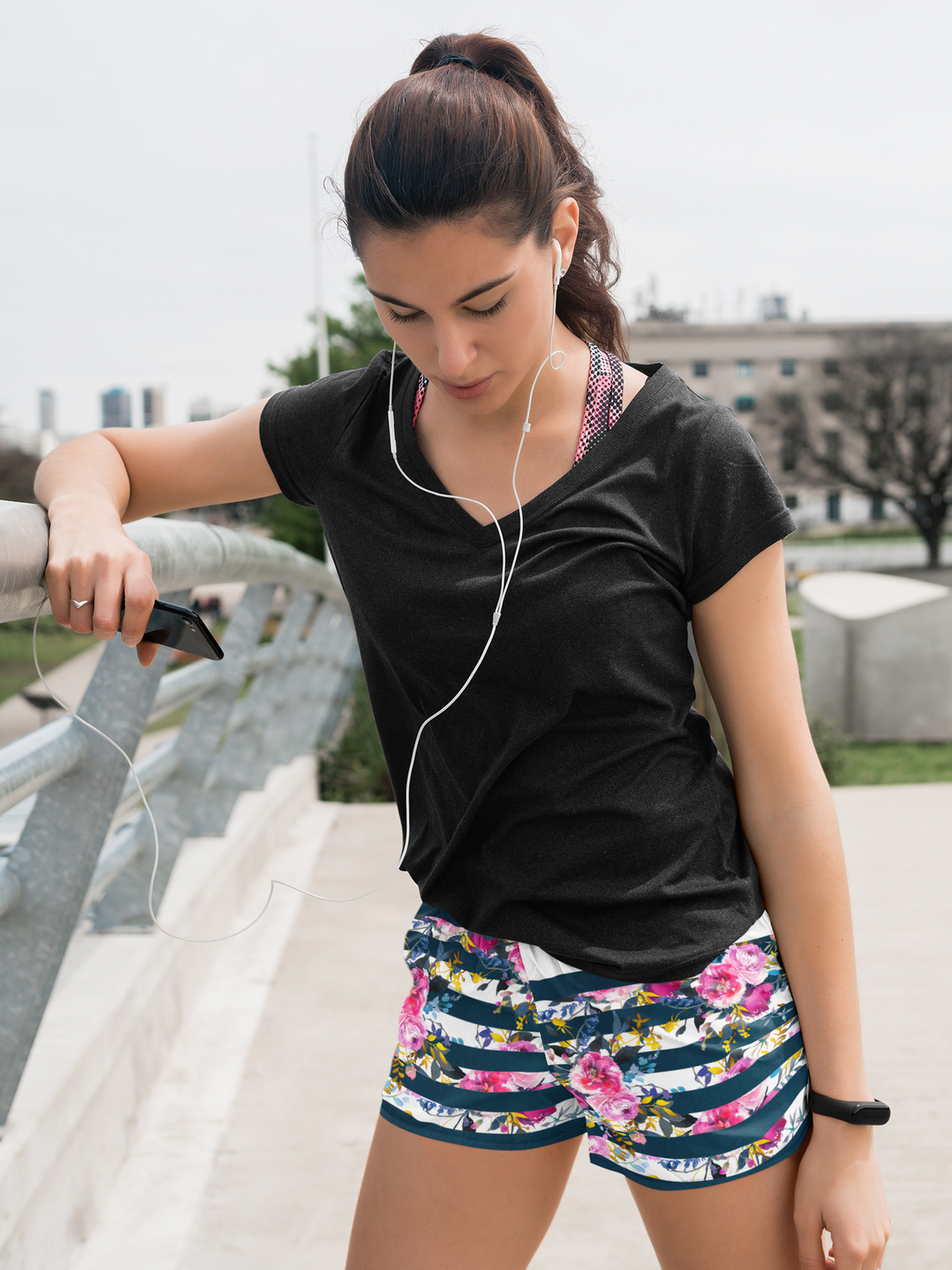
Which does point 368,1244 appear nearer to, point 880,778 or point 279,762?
point 279,762

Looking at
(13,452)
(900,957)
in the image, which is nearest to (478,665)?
(900,957)

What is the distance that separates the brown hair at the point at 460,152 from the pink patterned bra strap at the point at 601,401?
0.16 m

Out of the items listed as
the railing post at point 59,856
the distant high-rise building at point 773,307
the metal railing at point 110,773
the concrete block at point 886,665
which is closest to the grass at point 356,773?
the metal railing at point 110,773

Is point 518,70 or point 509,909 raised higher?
point 518,70

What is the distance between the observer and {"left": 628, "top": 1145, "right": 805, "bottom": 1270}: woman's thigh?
1279 millimetres

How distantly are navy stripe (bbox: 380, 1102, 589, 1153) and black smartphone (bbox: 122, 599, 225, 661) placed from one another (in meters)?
0.58

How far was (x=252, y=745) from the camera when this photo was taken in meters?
4.06

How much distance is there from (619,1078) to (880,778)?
31.7 ft

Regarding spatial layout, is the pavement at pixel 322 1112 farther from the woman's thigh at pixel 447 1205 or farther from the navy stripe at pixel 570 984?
the navy stripe at pixel 570 984

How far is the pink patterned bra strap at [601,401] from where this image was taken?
1315 mm

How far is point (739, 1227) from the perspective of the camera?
1283mm

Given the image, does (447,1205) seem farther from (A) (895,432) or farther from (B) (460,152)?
(A) (895,432)

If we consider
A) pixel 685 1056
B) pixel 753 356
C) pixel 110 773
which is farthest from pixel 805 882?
pixel 753 356

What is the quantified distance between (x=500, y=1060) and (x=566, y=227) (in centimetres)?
95
